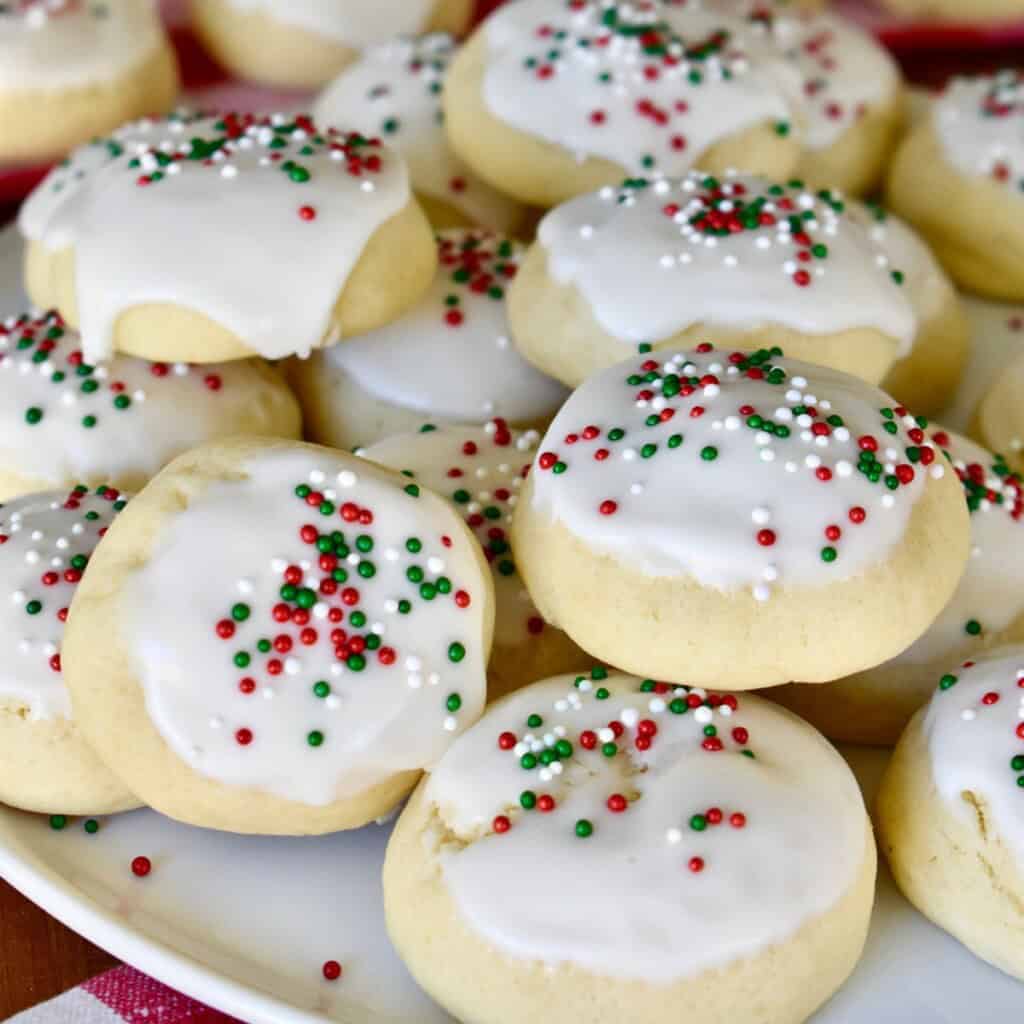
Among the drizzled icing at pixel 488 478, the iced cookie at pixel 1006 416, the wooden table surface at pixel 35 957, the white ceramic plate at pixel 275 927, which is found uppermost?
the drizzled icing at pixel 488 478

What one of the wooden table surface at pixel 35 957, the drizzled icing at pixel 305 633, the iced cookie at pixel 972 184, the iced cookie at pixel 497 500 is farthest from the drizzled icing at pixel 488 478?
the iced cookie at pixel 972 184

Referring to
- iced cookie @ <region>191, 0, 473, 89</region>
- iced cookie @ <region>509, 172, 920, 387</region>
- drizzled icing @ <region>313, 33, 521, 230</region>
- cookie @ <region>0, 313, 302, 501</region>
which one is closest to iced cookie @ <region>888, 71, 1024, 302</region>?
iced cookie @ <region>509, 172, 920, 387</region>

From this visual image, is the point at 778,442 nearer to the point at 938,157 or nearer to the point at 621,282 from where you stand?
the point at 621,282

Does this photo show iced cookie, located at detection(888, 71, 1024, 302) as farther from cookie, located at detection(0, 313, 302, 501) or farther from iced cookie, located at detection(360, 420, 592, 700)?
cookie, located at detection(0, 313, 302, 501)

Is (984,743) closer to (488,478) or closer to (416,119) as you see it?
(488,478)

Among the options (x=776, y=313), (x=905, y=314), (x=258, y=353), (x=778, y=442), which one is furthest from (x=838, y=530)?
(x=258, y=353)

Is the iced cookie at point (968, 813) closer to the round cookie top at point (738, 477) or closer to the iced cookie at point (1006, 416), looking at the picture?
the round cookie top at point (738, 477)
